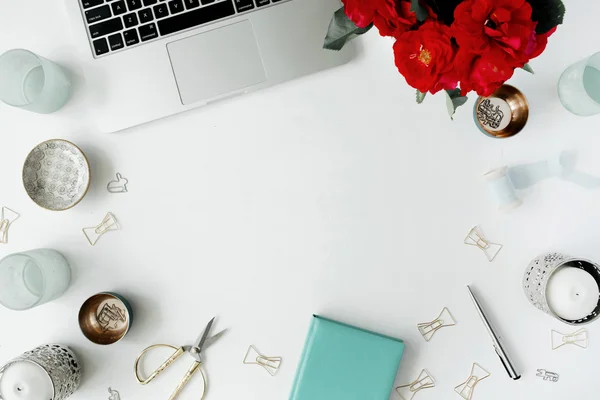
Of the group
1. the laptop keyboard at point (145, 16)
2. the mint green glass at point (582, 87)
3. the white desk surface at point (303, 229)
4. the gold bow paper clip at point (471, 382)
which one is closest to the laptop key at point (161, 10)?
the laptop keyboard at point (145, 16)

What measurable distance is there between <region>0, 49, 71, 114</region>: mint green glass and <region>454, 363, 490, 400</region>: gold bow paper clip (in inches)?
27.3

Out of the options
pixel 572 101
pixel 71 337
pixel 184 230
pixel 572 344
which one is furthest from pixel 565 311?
pixel 71 337

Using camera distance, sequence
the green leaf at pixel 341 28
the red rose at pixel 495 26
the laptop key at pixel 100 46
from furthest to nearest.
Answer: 1. the laptop key at pixel 100 46
2. the green leaf at pixel 341 28
3. the red rose at pixel 495 26

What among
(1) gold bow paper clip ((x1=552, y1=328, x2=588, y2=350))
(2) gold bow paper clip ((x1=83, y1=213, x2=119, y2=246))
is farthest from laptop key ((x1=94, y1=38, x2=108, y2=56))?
(1) gold bow paper clip ((x1=552, y1=328, x2=588, y2=350))

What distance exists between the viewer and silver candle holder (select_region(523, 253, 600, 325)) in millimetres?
665

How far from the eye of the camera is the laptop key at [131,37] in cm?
68

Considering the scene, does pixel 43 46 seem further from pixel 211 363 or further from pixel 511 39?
pixel 511 39

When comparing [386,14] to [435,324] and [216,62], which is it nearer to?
[216,62]

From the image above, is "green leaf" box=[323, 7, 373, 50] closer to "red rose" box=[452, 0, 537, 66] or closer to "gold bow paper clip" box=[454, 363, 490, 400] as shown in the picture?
"red rose" box=[452, 0, 537, 66]

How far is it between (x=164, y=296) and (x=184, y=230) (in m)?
0.10

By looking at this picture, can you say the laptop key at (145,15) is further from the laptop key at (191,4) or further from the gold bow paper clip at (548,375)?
the gold bow paper clip at (548,375)

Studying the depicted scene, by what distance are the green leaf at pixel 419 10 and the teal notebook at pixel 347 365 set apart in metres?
0.42

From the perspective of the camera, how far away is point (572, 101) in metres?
0.70

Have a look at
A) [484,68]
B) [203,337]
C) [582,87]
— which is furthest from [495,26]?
[203,337]
